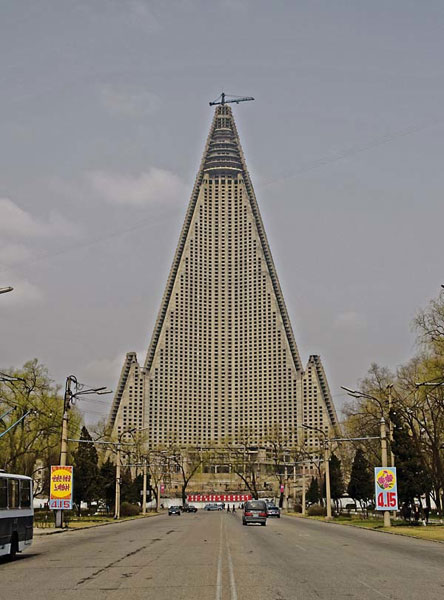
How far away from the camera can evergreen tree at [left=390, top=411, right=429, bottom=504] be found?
55.8 meters

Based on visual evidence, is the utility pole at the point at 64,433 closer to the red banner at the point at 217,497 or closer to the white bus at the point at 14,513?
the white bus at the point at 14,513

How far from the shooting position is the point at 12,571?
22828mm

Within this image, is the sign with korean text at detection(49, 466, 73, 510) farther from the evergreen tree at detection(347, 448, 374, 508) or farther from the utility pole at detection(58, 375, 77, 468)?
the evergreen tree at detection(347, 448, 374, 508)

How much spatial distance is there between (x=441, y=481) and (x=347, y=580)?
53.2 m

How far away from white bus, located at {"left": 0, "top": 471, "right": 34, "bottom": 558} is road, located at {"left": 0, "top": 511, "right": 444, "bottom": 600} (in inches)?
25.8

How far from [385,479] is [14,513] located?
2947 centimetres

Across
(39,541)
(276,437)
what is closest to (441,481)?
(39,541)

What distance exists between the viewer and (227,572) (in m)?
21.1

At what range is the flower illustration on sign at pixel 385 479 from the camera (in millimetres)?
49219

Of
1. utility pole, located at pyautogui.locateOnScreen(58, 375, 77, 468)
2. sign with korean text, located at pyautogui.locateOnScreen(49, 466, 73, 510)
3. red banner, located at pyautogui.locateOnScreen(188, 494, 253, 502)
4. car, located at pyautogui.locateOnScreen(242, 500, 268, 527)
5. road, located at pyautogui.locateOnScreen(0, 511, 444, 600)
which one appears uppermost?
utility pole, located at pyautogui.locateOnScreen(58, 375, 77, 468)

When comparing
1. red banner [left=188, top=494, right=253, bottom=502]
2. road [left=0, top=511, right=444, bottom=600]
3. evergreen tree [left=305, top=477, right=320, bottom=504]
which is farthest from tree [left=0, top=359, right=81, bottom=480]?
red banner [left=188, top=494, right=253, bottom=502]

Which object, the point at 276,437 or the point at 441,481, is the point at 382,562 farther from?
the point at 276,437

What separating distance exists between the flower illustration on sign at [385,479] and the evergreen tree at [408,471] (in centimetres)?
692

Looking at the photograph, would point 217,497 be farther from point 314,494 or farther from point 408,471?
point 408,471
